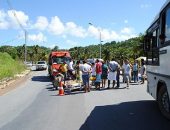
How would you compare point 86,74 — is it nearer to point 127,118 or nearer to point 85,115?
point 85,115

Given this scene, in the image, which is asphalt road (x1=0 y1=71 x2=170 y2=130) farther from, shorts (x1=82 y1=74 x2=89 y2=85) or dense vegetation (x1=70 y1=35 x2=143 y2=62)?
dense vegetation (x1=70 y1=35 x2=143 y2=62)

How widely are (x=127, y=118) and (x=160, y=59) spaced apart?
2081mm

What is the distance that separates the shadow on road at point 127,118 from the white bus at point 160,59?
23.1 inches

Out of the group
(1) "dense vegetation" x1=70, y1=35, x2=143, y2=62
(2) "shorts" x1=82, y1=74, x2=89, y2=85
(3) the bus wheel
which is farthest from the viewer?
(1) "dense vegetation" x1=70, y1=35, x2=143, y2=62

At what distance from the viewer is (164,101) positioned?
449 inches

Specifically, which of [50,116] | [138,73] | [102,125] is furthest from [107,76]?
[102,125]

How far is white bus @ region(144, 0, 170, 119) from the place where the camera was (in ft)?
33.7

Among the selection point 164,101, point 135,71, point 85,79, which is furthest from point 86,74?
point 164,101

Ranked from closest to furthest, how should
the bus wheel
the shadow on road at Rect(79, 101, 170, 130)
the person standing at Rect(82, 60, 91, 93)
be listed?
the shadow on road at Rect(79, 101, 170, 130) < the bus wheel < the person standing at Rect(82, 60, 91, 93)

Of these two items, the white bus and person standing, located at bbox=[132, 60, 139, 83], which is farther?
person standing, located at bbox=[132, 60, 139, 83]

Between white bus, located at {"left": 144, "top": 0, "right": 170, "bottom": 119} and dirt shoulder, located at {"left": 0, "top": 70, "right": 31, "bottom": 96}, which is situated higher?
white bus, located at {"left": 144, "top": 0, "right": 170, "bottom": 119}

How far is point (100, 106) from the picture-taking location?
1483cm

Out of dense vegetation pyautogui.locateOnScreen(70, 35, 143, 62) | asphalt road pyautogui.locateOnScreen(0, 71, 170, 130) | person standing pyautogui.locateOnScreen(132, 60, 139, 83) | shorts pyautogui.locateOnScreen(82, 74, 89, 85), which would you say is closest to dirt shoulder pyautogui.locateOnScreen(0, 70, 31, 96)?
shorts pyautogui.locateOnScreen(82, 74, 89, 85)

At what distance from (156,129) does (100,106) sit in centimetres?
498
